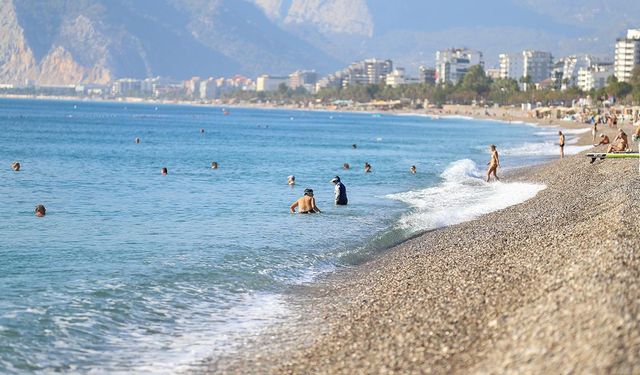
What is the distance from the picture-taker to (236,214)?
27.7 metres

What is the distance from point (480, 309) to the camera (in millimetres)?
12406

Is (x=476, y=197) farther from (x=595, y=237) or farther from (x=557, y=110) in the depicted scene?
(x=557, y=110)

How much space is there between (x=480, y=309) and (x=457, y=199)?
19202mm

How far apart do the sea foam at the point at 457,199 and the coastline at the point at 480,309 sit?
4951mm

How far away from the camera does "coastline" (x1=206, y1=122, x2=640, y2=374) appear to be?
31.8 feet

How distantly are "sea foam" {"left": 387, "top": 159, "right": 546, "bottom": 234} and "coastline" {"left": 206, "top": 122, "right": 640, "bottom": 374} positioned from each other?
4.95 meters

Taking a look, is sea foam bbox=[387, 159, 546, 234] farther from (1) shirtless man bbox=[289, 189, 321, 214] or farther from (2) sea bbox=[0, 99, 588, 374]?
(1) shirtless man bbox=[289, 189, 321, 214]

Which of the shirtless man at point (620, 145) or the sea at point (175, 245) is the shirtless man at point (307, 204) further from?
the shirtless man at point (620, 145)

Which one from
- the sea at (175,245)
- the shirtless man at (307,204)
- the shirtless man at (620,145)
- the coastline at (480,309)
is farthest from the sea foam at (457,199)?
the shirtless man at (620,145)

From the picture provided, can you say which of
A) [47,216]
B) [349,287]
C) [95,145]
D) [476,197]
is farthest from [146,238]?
[95,145]

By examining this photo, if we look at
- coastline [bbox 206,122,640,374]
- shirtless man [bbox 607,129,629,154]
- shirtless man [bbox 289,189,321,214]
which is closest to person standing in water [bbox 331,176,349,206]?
shirtless man [bbox 289,189,321,214]

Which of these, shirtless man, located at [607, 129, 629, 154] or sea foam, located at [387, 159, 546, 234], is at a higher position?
shirtless man, located at [607, 129, 629, 154]

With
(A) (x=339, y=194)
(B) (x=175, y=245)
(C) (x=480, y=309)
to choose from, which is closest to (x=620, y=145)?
(A) (x=339, y=194)

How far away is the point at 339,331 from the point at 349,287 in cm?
376
